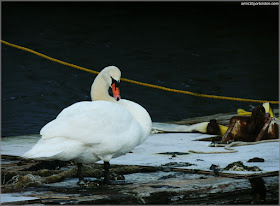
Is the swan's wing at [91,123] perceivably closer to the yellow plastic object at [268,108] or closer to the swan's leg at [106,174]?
the swan's leg at [106,174]

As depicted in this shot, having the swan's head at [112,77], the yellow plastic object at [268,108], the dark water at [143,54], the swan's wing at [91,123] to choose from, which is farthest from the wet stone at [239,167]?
the dark water at [143,54]

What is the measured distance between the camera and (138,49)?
22.3 meters

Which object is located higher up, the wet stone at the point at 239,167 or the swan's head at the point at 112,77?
the swan's head at the point at 112,77

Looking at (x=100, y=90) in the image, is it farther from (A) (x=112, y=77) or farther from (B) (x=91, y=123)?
(B) (x=91, y=123)

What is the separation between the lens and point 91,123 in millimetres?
6082

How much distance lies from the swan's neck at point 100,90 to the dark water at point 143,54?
4.55m

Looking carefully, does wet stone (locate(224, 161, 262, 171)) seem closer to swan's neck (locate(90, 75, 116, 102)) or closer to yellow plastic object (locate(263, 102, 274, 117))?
swan's neck (locate(90, 75, 116, 102))

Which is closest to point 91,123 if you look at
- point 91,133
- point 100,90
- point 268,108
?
point 91,133

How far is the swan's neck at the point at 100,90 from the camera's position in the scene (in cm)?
684

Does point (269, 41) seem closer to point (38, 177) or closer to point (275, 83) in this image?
point (275, 83)

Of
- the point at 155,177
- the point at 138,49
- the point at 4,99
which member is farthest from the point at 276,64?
the point at 155,177

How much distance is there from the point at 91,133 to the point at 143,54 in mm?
15370

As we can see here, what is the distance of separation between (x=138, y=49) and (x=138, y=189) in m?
16.7

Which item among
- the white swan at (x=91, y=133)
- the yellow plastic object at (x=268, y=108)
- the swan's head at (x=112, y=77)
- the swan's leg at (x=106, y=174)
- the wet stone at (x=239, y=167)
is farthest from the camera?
the yellow plastic object at (x=268, y=108)
